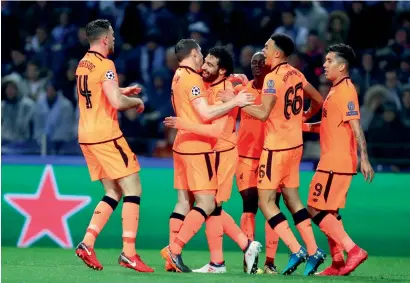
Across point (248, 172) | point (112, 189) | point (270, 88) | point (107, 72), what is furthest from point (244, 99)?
point (112, 189)

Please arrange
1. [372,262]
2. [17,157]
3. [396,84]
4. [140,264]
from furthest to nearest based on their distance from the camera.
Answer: [396,84] → [17,157] → [372,262] → [140,264]

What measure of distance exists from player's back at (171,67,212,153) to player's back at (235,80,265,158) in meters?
0.63

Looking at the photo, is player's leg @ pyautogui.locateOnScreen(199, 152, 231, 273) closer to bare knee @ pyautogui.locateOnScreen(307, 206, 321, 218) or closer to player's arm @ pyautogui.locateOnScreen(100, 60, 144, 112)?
bare knee @ pyautogui.locateOnScreen(307, 206, 321, 218)

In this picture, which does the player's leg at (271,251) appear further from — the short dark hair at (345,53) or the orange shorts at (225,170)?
the short dark hair at (345,53)

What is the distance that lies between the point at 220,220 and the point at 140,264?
94cm

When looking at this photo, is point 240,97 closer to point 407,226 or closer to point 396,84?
point 407,226

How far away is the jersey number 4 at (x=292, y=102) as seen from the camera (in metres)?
9.58

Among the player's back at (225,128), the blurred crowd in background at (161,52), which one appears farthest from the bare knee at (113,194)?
the blurred crowd in background at (161,52)

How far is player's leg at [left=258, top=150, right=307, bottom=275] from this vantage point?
948 centimetres

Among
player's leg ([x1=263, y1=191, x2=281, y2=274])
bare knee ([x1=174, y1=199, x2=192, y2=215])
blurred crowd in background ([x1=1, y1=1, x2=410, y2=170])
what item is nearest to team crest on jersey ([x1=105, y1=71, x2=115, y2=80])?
bare knee ([x1=174, y1=199, x2=192, y2=215])

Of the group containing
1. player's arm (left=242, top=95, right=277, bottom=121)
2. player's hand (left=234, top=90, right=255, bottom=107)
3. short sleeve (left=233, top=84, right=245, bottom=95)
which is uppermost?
short sleeve (left=233, top=84, right=245, bottom=95)

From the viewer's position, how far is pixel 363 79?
14.6m

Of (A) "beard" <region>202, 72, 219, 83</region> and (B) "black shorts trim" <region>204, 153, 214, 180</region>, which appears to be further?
(A) "beard" <region>202, 72, 219, 83</region>

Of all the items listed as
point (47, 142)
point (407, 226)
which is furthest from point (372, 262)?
point (47, 142)
